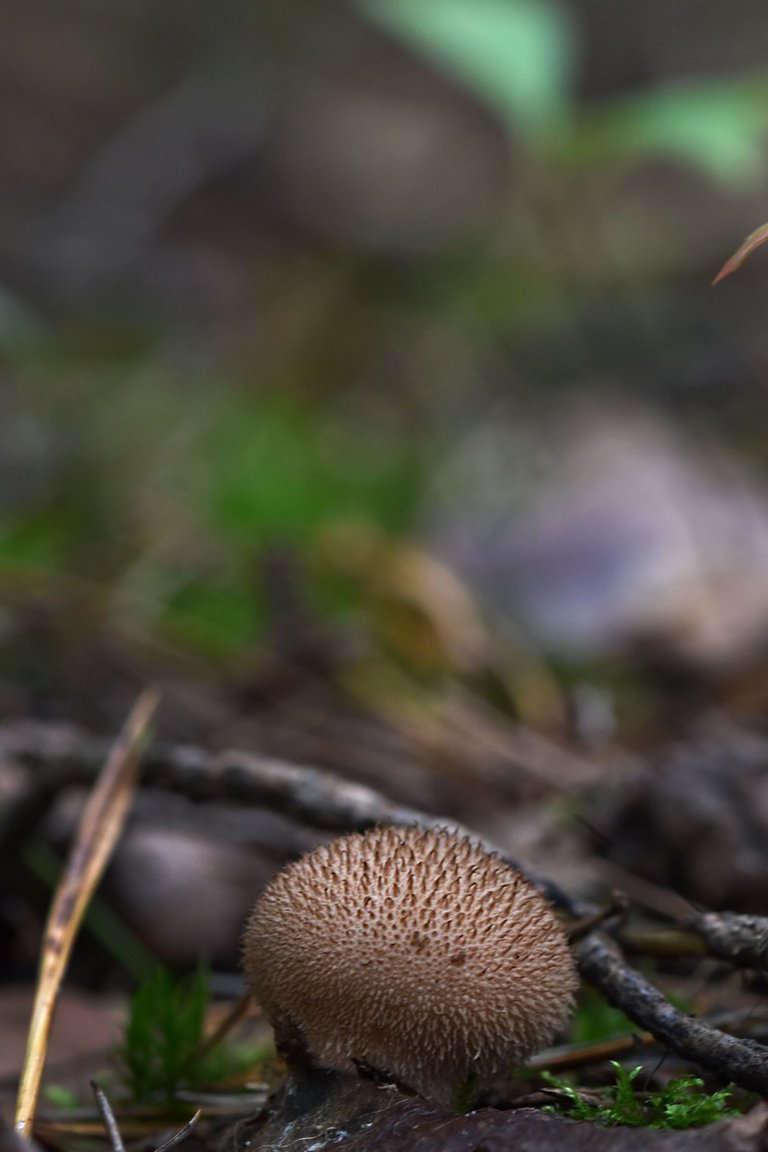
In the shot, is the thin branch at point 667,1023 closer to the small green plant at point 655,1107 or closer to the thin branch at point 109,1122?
the small green plant at point 655,1107

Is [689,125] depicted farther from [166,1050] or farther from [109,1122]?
[109,1122]

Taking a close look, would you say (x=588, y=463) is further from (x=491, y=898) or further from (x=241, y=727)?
(x=491, y=898)

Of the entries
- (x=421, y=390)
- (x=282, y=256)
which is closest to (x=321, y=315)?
(x=421, y=390)

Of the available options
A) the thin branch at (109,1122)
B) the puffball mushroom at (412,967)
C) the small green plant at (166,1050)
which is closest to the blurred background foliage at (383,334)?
the small green plant at (166,1050)

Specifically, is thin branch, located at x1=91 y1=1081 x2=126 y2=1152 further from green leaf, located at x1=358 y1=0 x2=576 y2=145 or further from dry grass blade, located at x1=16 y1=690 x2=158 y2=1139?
green leaf, located at x1=358 y1=0 x2=576 y2=145

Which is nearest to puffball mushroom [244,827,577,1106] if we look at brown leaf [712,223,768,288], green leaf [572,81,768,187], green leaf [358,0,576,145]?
brown leaf [712,223,768,288]
